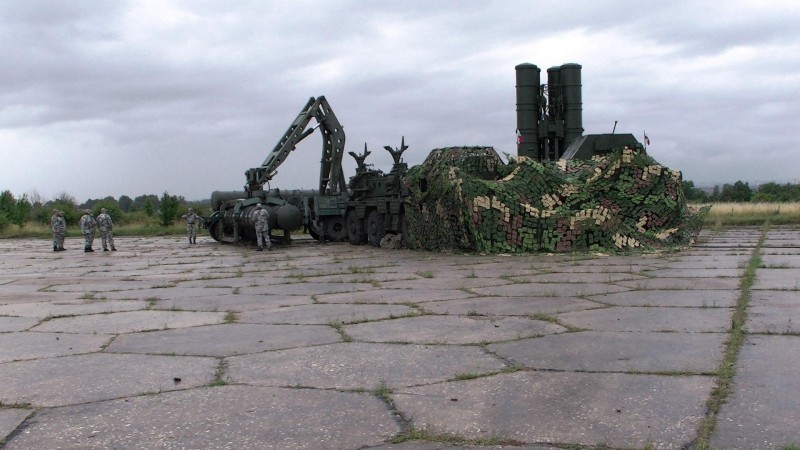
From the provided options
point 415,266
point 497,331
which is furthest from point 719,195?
point 497,331

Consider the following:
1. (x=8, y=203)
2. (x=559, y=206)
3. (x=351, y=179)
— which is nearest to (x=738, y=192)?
(x=351, y=179)

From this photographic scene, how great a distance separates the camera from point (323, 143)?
71.4 feet

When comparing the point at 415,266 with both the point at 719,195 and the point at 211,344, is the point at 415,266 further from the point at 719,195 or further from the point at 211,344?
the point at 719,195

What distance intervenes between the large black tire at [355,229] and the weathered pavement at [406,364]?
368 inches

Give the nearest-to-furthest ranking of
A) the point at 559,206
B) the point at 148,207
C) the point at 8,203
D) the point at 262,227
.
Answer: the point at 559,206
the point at 262,227
the point at 8,203
the point at 148,207

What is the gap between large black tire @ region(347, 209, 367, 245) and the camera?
18062mm

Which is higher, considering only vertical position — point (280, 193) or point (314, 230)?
point (280, 193)

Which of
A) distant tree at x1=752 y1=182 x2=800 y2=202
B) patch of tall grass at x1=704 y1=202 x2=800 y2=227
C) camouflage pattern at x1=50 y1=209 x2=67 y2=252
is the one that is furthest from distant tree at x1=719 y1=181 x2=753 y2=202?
camouflage pattern at x1=50 y1=209 x2=67 y2=252

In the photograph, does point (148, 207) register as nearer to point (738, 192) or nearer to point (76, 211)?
point (76, 211)

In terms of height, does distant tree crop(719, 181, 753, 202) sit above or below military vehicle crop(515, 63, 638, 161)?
below

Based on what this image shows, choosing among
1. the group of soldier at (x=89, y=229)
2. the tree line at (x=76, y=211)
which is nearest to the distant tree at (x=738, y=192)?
the tree line at (x=76, y=211)

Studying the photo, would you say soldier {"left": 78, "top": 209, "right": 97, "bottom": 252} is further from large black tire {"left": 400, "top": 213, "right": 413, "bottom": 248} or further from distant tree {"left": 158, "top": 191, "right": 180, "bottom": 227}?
distant tree {"left": 158, "top": 191, "right": 180, "bottom": 227}

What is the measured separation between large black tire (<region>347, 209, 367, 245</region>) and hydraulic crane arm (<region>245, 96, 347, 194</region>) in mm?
2724

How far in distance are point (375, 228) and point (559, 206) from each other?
5.51 m
